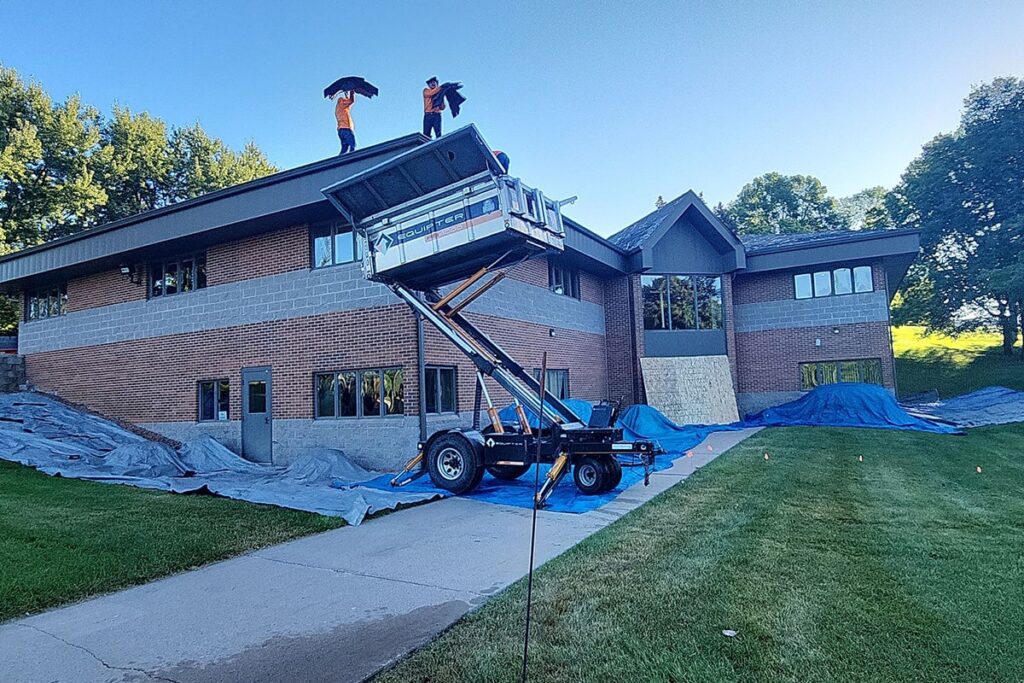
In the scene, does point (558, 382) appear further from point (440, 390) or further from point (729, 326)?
point (729, 326)

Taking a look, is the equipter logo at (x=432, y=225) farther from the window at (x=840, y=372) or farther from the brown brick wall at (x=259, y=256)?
the window at (x=840, y=372)

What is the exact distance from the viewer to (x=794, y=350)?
20859mm

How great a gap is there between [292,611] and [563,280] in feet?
45.1

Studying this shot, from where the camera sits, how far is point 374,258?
31.3 feet

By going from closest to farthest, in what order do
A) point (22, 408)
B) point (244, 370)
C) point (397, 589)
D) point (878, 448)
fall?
point (397, 589) → point (878, 448) → point (244, 370) → point (22, 408)

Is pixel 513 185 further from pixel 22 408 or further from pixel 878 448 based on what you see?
pixel 22 408

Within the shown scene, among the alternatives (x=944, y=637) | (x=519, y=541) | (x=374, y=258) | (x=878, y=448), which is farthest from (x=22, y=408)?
(x=878, y=448)

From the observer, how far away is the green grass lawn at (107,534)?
5.23m

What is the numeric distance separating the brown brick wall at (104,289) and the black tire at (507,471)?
1105 cm

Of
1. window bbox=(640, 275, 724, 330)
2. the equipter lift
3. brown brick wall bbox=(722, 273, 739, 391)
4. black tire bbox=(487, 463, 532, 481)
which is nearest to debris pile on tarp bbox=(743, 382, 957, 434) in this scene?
brown brick wall bbox=(722, 273, 739, 391)

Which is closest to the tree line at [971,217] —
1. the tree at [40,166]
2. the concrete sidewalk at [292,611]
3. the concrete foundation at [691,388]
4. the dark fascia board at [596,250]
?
the concrete foundation at [691,388]

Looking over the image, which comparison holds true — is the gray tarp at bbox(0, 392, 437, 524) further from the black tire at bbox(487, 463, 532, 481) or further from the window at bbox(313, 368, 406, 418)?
the black tire at bbox(487, 463, 532, 481)

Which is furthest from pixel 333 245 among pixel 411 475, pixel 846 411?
pixel 846 411

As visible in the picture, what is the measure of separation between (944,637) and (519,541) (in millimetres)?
3814
